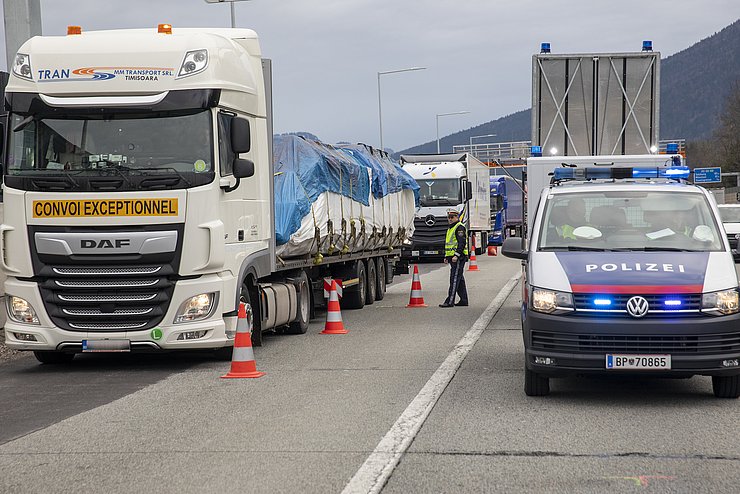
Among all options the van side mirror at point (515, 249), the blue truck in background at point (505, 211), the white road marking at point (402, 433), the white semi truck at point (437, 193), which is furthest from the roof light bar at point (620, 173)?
the blue truck in background at point (505, 211)

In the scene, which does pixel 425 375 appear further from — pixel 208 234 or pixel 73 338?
pixel 73 338

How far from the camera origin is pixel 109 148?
11773mm

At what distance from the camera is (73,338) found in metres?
11.8

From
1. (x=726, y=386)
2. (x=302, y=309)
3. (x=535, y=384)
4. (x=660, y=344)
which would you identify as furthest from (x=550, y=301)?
(x=302, y=309)

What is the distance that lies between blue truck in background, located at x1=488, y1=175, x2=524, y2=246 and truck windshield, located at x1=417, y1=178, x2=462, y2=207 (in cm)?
1333

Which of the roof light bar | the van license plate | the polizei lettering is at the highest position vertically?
the roof light bar

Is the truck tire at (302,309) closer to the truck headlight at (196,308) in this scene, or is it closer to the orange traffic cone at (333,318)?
the orange traffic cone at (333,318)

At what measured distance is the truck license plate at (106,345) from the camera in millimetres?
11680

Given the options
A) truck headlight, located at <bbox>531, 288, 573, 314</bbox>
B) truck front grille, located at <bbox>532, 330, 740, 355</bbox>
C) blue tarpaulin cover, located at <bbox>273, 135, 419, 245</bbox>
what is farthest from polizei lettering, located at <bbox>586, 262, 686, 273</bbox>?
blue tarpaulin cover, located at <bbox>273, 135, 419, 245</bbox>

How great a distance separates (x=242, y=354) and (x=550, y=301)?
3547mm

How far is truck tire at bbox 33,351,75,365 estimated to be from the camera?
12641 millimetres

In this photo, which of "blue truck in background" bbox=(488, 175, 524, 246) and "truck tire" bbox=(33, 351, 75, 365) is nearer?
"truck tire" bbox=(33, 351, 75, 365)

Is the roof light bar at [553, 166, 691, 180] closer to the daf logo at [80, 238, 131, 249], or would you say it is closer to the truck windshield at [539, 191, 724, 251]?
the truck windshield at [539, 191, 724, 251]

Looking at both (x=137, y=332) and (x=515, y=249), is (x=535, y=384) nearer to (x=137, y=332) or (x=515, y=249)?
(x=515, y=249)
